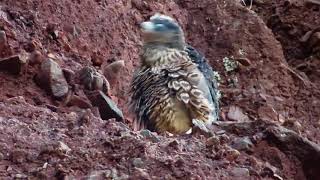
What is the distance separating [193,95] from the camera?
19.7 feet

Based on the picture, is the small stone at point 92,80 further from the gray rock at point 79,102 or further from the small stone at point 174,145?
the small stone at point 174,145

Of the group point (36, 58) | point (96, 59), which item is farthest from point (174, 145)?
point (96, 59)

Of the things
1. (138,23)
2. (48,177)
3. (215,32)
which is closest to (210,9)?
(215,32)

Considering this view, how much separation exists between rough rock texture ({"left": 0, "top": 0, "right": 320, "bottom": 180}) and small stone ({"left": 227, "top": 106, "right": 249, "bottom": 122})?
0.01 meters

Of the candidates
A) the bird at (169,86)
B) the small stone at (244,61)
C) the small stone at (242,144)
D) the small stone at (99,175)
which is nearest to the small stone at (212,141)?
the small stone at (242,144)

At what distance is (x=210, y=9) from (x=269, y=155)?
16.2ft

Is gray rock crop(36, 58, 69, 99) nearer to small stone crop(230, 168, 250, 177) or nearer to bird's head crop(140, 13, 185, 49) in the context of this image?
bird's head crop(140, 13, 185, 49)

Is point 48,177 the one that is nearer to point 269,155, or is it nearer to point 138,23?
point 269,155

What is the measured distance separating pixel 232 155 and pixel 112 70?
10.6 ft

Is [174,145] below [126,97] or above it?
above

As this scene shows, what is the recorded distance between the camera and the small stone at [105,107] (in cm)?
605

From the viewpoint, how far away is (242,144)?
4.49 m

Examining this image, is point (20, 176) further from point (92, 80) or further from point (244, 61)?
point (244, 61)

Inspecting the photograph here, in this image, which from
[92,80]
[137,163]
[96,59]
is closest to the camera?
[137,163]
